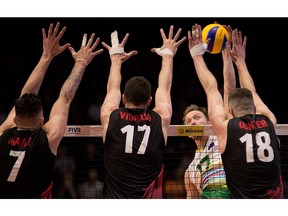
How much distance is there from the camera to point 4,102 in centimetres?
1182

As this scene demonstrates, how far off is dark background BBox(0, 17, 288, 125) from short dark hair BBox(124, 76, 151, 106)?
6788mm

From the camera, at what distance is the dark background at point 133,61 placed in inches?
468

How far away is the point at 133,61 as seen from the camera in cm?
1246

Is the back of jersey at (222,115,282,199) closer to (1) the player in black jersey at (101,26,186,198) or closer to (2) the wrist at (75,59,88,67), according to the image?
(1) the player in black jersey at (101,26,186,198)

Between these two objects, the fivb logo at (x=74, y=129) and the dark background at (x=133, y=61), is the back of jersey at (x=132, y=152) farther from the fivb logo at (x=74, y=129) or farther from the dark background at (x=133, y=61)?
the dark background at (x=133, y=61)

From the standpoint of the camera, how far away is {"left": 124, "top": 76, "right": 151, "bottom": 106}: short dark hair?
4973mm

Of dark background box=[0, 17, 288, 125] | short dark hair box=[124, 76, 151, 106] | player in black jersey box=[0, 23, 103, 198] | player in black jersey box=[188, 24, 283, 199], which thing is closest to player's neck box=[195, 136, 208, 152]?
player in black jersey box=[188, 24, 283, 199]

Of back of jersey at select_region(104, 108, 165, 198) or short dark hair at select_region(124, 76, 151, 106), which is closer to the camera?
back of jersey at select_region(104, 108, 165, 198)

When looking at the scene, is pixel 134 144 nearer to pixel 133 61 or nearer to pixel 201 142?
pixel 201 142

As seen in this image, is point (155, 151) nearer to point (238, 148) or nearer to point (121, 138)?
point (121, 138)

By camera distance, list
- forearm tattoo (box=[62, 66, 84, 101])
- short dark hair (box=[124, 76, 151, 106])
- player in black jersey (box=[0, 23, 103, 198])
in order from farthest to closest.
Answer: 1. forearm tattoo (box=[62, 66, 84, 101])
2. short dark hair (box=[124, 76, 151, 106])
3. player in black jersey (box=[0, 23, 103, 198])

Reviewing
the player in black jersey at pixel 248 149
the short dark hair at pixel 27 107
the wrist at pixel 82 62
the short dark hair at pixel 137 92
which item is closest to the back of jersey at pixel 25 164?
the short dark hair at pixel 27 107

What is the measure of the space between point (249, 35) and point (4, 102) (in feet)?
23.2

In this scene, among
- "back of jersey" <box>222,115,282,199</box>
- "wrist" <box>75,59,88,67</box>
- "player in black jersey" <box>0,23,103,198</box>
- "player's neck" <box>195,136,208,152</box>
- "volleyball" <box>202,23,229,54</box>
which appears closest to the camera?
"player in black jersey" <box>0,23,103,198</box>
